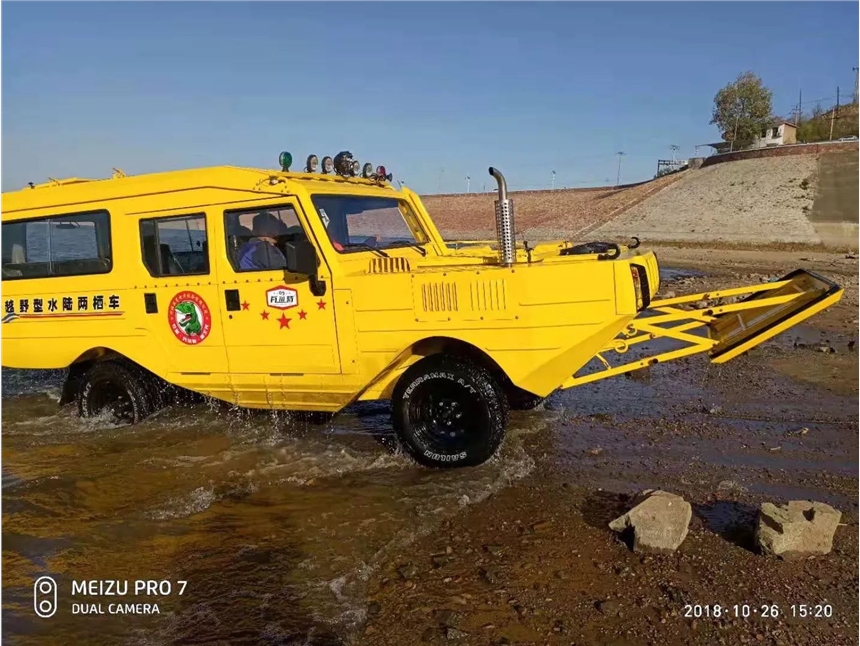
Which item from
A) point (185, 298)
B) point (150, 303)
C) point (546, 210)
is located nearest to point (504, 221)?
point (185, 298)

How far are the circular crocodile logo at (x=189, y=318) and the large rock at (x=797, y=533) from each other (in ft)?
15.1

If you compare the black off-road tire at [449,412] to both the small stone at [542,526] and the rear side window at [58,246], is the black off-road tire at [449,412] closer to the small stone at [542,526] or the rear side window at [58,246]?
the small stone at [542,526]

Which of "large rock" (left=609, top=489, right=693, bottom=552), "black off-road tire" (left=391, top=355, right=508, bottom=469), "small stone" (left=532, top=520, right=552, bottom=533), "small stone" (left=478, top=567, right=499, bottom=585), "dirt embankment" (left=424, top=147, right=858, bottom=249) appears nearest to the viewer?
"small stone" (left=478, top=567, right=499, bottom=585)

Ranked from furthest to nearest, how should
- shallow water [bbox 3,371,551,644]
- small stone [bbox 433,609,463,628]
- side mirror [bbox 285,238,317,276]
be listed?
1. side mirror [bbox 285,238,317,276]
2. shallow water [bbox 3,371,551,644]
3. small stone [bbox 433,609,463,628]

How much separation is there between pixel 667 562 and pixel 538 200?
52844mm

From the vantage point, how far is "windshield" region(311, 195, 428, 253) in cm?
580

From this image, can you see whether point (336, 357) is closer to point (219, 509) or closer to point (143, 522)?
point (219, 509)

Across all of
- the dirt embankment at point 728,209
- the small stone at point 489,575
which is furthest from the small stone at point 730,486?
the dirt embankment at point 728,209

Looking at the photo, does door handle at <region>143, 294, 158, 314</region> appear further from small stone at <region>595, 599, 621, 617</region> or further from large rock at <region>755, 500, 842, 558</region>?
large rock at <region>755, 500, 842, 558</region>

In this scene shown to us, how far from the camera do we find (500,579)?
12.1 ft

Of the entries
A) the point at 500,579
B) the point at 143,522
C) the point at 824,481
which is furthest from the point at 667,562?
the point at 143,522
